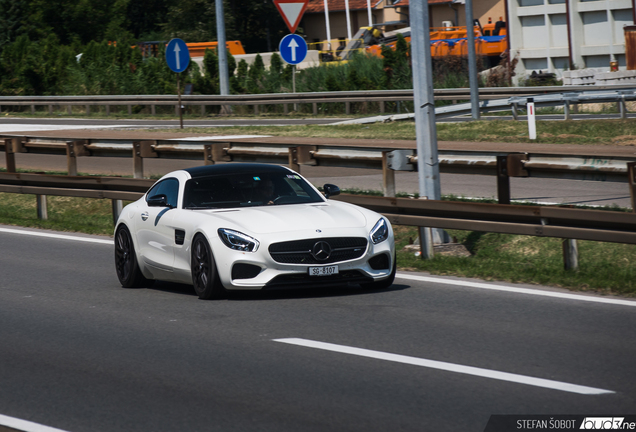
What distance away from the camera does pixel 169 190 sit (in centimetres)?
1059

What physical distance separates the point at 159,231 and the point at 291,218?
5.27ft

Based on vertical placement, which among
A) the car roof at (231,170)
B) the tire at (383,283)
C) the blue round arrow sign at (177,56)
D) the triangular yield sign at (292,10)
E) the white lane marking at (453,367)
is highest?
the triangular yield sign at (292,10)

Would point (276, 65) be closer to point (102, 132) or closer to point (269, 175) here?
point (102, 132)

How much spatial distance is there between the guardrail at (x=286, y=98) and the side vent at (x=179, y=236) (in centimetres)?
2012

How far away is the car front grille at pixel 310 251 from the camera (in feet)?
29.7

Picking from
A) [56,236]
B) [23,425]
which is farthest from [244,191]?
[56,236]

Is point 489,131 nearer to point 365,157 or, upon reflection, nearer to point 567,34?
point 365,157

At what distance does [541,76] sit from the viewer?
39.8m

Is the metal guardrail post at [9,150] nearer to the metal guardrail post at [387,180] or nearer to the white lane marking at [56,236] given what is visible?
the white lane marking at [56,236]

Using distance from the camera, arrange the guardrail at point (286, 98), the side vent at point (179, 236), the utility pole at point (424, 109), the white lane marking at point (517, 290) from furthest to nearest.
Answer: the guardrail at point (286, 98), the utility pole at point (424, 109), the side vent at point (179, 236), the white lane marking at point (517, 290)

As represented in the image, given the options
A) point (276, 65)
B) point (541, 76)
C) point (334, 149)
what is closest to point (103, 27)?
point (276, 65)

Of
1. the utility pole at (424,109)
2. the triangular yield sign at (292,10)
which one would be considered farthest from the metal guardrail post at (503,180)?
the triangular yield sign at (292,10)

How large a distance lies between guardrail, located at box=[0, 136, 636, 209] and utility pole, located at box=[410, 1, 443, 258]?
0.65 m

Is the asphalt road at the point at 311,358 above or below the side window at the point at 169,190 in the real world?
below
